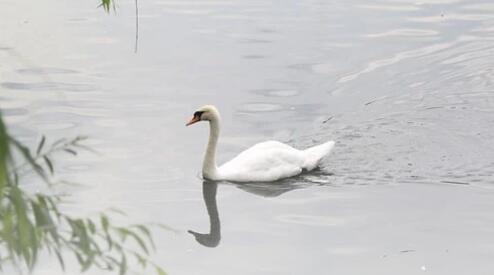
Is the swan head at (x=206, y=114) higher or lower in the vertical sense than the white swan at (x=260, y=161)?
higher

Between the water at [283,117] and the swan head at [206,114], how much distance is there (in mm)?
Answer: 297

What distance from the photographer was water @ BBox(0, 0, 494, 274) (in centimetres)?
763

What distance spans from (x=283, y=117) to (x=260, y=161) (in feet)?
4.30

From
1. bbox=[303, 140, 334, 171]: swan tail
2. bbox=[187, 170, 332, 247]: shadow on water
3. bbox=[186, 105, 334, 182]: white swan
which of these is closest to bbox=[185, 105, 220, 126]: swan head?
bbox=[186, 105, 334, 182]: white swan

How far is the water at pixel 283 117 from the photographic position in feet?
25.0

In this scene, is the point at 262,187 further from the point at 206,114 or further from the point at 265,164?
the point at 206,114

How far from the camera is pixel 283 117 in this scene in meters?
10.3

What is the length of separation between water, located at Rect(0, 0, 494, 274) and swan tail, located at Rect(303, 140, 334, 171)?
145mm

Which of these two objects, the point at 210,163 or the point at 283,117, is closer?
the point at 210,163

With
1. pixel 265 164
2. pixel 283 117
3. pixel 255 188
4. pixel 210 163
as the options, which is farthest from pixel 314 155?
pixel 283 117

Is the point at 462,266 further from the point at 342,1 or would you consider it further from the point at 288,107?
the point at 342,1

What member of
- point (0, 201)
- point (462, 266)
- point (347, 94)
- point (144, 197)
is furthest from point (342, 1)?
point (0, 201)

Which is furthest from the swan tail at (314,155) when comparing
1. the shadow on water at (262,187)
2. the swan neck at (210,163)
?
the swan neck at (210,163)

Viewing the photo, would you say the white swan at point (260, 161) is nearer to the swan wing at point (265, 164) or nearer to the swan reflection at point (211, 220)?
the swan wing at point (265, 164)
